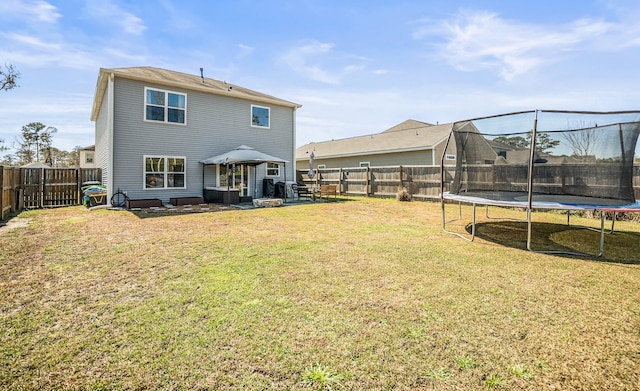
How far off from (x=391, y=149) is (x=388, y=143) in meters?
1.53

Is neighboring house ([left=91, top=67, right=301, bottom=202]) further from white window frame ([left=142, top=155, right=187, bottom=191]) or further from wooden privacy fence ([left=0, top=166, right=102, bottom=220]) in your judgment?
wooden privacy fence ([left=0, top=166, right=102, bottom=220])

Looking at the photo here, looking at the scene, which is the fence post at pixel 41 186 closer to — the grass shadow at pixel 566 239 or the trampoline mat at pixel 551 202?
the trampoline mat at pixel 551 202

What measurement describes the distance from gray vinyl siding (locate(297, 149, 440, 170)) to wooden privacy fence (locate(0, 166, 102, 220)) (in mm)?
14317

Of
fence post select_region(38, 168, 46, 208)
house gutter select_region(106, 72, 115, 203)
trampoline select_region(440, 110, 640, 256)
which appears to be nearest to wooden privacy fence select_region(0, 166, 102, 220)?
fence post select_region(38, 168, 46, 208)

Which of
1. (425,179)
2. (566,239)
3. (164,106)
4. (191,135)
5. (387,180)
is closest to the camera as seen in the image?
(566,239)

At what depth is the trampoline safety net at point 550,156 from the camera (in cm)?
514

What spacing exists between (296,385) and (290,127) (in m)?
13.8

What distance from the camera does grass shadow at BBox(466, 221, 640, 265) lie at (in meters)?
4.56

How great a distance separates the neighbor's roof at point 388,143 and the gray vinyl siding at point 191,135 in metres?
6.91

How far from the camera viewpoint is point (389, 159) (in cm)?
1848

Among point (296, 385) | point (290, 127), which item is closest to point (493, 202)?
point (296, 385)

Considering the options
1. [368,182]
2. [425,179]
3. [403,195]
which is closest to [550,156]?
[425,179]

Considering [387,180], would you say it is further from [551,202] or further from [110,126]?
[110,126]

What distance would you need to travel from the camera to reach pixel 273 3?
29.1 ft
